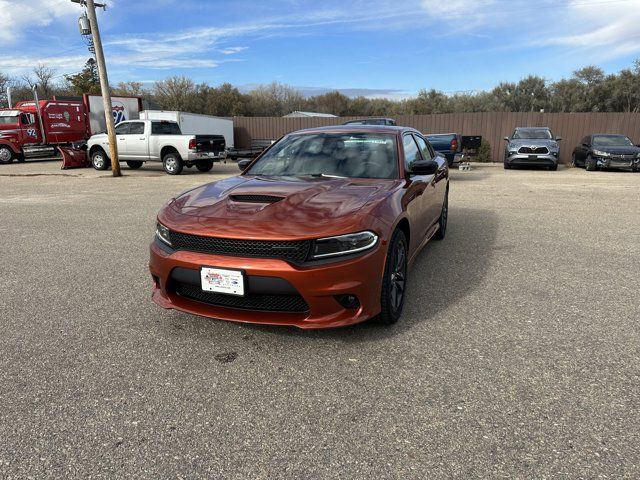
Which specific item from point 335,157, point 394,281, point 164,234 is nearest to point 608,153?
point 335,157

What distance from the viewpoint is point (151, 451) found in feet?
7.04

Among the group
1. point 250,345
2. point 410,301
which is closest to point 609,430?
point 410,301

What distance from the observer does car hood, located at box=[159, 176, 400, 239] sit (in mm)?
2893

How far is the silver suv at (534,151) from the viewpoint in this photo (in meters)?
16.6

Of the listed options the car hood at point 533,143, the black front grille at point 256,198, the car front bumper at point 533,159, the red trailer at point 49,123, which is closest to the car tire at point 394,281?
the black front grille at point 256,198

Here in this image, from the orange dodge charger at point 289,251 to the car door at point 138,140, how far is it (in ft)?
45.5

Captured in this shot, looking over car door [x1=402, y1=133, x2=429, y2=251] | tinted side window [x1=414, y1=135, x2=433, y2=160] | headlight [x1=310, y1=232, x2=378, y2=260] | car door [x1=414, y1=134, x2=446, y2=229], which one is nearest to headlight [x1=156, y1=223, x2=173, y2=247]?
headlight [x1=310, y1=232, x2=378, y2=260]

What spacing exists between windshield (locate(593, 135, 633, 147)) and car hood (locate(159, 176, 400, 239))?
1726 cm

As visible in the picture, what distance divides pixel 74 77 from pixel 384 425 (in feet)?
208

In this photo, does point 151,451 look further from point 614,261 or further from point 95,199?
point 95,199

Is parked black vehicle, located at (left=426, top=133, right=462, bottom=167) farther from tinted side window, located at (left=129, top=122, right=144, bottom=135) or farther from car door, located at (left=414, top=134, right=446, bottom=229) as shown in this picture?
tinted side window, located at (left=129, top=122, right=144, bottom=135)

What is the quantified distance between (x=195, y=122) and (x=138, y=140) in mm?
8266

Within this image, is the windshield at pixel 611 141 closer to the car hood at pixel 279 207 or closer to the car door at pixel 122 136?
the car hood at pixel 279 207

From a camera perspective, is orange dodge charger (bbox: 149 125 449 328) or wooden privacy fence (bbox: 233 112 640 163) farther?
wooden privacy fence (bbox: 233 112 640 163)
